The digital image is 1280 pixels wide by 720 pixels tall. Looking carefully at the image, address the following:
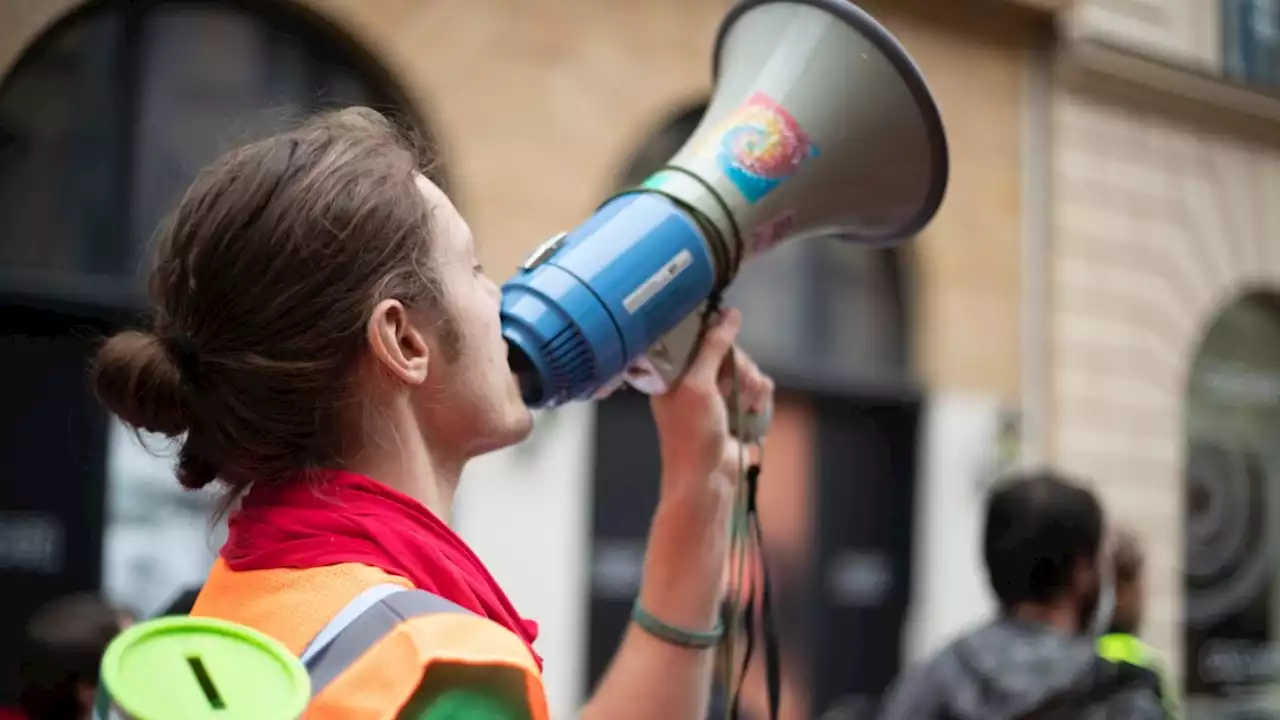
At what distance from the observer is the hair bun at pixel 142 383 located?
1260mm

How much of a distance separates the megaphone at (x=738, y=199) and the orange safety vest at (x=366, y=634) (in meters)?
0.50

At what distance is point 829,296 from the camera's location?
6.85m

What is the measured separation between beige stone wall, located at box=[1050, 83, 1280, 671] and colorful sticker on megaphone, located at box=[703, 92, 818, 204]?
5.73m

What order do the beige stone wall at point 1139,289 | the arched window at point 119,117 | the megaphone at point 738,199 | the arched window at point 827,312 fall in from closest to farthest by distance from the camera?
the megaphone at point 738,199, the arched window at point 119,117, the arched window at point 827,312, the beige stone wall at point 1139,289

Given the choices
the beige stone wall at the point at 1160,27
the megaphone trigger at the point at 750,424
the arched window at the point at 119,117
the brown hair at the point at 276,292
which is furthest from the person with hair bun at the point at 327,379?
the beige stone wall at the point at 1160,27

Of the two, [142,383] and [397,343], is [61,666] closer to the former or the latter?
[142,383]

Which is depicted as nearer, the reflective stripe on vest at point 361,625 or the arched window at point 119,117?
the reflective stripe on vest at point 361,625

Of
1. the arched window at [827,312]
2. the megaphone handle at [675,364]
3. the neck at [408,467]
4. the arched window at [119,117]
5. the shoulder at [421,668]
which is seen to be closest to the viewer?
the shoulder at [421,668]

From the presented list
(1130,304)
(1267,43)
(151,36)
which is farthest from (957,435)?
(151,36)

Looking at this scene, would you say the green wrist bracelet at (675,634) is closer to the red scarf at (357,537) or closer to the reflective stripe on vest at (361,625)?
the red scarf at (357,537)

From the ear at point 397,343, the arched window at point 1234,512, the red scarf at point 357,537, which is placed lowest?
the arched window at point 1234,512

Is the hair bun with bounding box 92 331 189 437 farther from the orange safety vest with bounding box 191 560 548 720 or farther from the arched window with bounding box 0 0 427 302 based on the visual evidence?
the arched window with bounding box 0 0 427 302

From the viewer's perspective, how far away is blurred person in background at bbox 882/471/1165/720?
7.62ft

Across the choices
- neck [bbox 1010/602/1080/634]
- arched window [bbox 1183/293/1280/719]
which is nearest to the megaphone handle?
neck [bbox 1010/602/1080/634]
